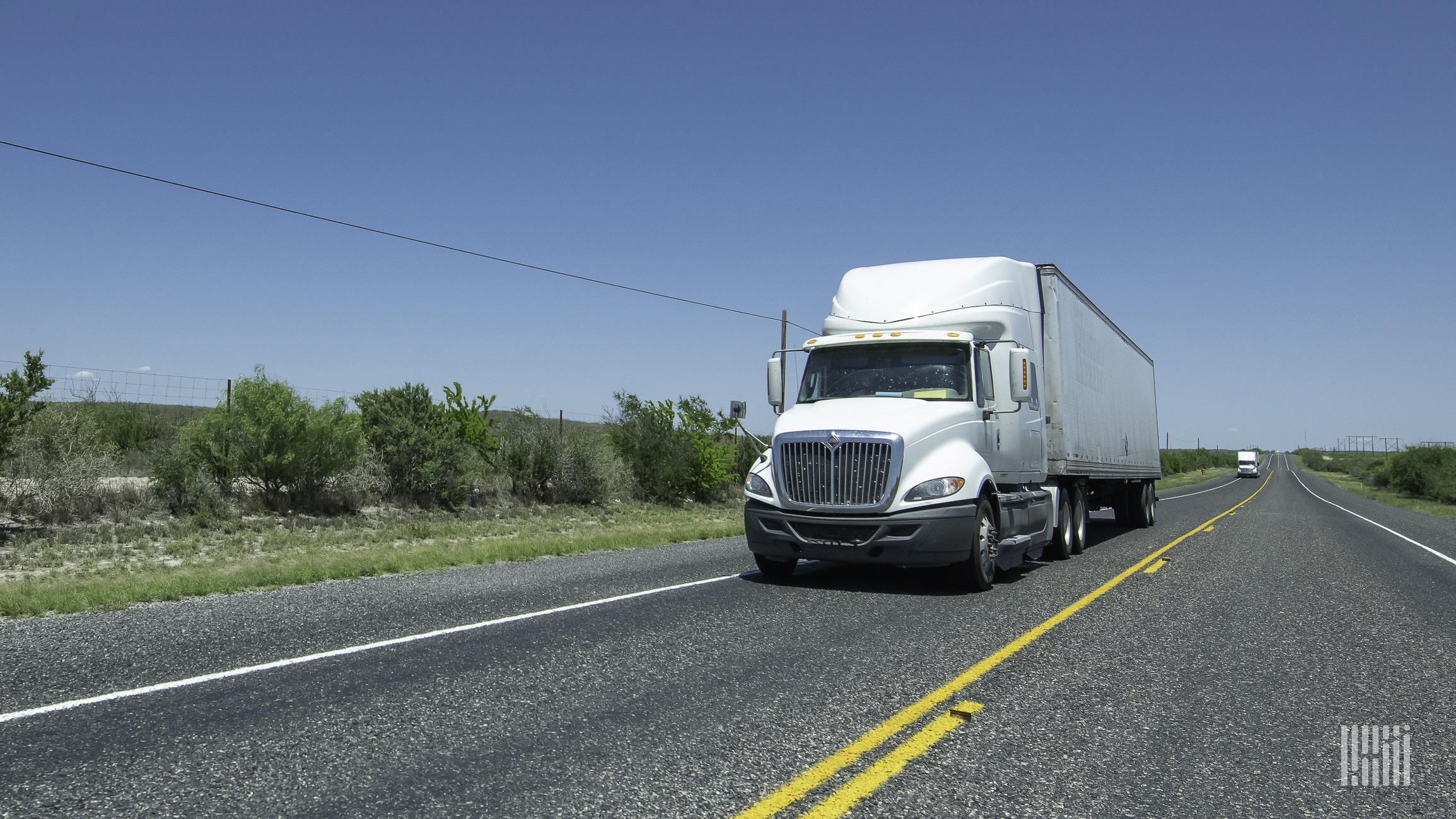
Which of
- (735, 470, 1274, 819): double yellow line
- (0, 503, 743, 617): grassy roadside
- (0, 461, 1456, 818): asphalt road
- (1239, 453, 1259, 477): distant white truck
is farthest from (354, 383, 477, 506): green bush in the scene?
(1239, 453, 1259, 477): distant white truck

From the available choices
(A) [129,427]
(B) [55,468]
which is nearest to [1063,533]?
(B) [55,468]

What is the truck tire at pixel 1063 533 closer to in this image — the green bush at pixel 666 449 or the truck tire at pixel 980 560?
the truck tire at pixel 980 560

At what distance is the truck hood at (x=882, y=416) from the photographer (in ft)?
29.6

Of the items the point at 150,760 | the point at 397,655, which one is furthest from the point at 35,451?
the point at 150,760

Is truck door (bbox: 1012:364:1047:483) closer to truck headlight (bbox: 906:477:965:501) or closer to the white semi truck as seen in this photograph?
the white semi truck

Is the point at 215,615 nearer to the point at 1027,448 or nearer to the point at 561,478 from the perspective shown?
the point at 1027,448

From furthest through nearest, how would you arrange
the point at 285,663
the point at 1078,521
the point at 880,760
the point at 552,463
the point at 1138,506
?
the point at 552,463
the point at 1138,506
the point at 1078,521
the point at 285,663
the point at 880,760

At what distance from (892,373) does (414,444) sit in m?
14.1

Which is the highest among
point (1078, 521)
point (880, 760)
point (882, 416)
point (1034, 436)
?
point (882, 416)

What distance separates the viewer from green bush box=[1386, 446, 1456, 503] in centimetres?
5106

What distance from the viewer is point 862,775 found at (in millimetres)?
3908

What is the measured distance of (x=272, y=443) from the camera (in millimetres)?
18344

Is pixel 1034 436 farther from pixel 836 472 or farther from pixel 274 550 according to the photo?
pixel 274 550

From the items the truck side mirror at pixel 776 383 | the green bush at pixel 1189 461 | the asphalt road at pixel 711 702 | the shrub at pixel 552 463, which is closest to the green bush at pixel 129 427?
the shrub at pixel 552 463
